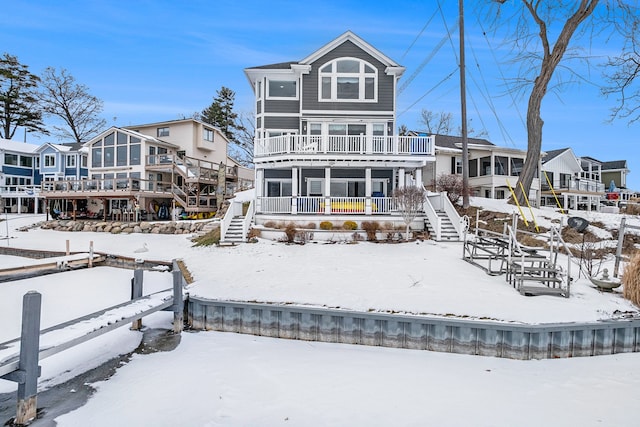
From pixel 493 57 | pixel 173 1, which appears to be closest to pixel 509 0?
pixel 493 57

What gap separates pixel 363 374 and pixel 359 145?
1330cm

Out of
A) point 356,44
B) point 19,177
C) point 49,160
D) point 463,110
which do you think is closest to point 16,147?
point 19,177

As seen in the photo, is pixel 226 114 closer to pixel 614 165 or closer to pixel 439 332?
pixel 439 332

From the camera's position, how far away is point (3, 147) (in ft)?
112

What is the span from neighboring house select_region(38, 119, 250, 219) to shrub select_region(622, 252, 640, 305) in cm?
2259

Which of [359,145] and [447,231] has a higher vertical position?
[359,145]

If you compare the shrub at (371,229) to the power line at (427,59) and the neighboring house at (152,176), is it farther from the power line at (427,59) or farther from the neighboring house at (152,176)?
the neighboring house at (152,176)

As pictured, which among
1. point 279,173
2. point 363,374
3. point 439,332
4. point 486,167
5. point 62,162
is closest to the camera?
point 363,374

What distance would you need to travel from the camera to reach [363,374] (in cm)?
517

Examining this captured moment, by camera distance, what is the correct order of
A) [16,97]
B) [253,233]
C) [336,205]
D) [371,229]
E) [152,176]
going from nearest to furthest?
[371,229] → [253,233] → [336,205] → [152,176] → [16,97]

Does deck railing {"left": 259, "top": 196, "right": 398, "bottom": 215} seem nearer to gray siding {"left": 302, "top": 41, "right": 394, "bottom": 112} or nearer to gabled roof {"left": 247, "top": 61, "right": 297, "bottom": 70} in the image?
gray siding {"left": 302, "top": 41, "right": 394, "bottom": 112}

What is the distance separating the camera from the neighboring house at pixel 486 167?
87.7 ft

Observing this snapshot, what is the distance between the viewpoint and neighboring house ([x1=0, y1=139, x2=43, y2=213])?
105 feet

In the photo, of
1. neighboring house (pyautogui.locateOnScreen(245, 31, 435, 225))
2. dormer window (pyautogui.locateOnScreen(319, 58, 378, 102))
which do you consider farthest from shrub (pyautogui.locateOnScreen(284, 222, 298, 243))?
dormer window (pyautogui.locateOnScreen(319, 58, 378, 102))
